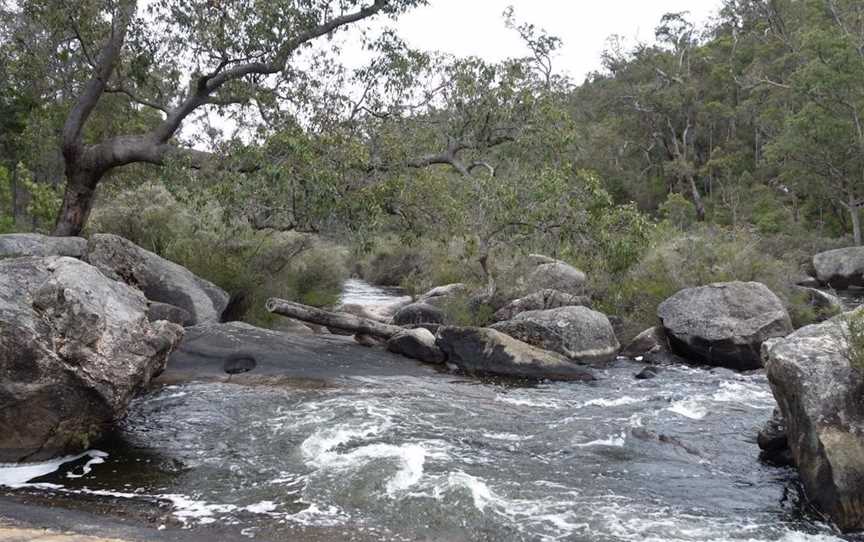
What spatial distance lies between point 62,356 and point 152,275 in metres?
7.12

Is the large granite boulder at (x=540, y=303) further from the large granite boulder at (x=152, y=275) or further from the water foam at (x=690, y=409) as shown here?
the large granite boulder at (x=152, y=275)

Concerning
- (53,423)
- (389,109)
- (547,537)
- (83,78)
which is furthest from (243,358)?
(83,78)

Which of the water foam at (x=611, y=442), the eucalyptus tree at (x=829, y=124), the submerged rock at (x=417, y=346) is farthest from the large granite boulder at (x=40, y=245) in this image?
the eucalyptus tree at (x=829, y=124)

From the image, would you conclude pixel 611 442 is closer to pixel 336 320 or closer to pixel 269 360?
pixel 269 360

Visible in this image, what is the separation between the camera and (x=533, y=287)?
1880 cm

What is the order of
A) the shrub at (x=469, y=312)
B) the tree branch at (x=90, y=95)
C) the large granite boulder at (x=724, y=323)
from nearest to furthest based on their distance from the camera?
the large granite boulder at (x=724, y=323), the tree branch at (x=90, y=95), the shrub at (x=469, y=312)

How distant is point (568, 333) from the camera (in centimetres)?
1436

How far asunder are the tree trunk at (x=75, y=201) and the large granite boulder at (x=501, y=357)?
8.67 meters

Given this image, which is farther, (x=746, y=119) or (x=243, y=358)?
(x=746, y=119)

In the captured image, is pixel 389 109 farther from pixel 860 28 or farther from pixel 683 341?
pixel 860 28

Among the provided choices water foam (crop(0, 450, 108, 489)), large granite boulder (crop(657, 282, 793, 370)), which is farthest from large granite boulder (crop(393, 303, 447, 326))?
water foam (crop(0, 450, 108, 489))

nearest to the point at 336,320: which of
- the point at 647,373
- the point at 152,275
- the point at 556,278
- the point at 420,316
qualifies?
the point at 420,316

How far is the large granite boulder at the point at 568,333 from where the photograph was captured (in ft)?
46.7

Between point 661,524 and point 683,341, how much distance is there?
8833 millimetres
